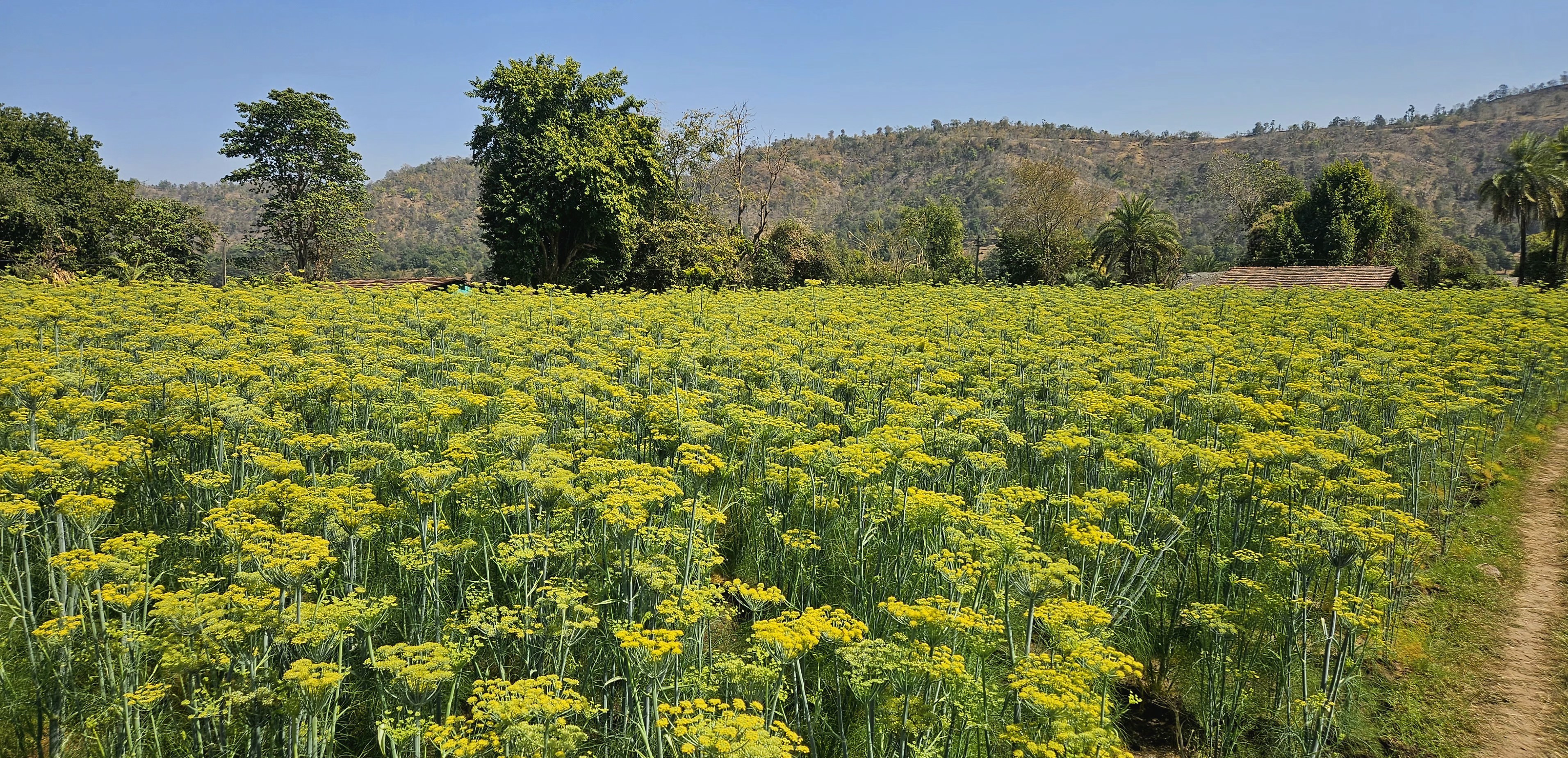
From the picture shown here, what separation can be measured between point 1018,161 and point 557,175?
4342 inches

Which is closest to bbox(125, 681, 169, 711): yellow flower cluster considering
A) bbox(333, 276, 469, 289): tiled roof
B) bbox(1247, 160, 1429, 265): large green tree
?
bbox(333, 276, 469, 289): tiled roof

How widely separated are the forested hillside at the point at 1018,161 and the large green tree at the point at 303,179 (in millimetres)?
54613

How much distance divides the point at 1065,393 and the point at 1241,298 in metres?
15.6

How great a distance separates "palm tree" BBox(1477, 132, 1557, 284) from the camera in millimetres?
45156

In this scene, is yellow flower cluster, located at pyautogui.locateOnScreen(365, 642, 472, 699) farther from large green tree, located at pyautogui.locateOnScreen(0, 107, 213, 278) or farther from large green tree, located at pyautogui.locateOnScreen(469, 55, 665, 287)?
large green tree, located at pyautogui.locateOnScreen(0, 107, 213, 278)

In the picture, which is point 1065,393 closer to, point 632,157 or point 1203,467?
point 1203,467

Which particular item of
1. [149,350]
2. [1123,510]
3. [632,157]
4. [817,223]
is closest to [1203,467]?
[1123,510]

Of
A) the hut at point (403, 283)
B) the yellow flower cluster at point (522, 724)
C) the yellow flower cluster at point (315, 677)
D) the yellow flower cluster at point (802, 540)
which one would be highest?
the hut at point (403, 283)

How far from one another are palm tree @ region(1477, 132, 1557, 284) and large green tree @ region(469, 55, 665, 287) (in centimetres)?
5138

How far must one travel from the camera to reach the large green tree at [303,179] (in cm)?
4581

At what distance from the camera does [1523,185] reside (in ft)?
151

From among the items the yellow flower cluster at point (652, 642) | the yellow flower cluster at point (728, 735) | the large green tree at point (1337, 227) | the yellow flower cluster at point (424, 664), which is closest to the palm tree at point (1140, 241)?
the large green tree at point (1337, 227)

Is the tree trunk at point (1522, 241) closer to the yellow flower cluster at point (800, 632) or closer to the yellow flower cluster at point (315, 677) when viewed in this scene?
the yellow flower cluster at point (800, 632)

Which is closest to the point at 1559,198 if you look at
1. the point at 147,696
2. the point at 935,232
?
the point at 935,232
